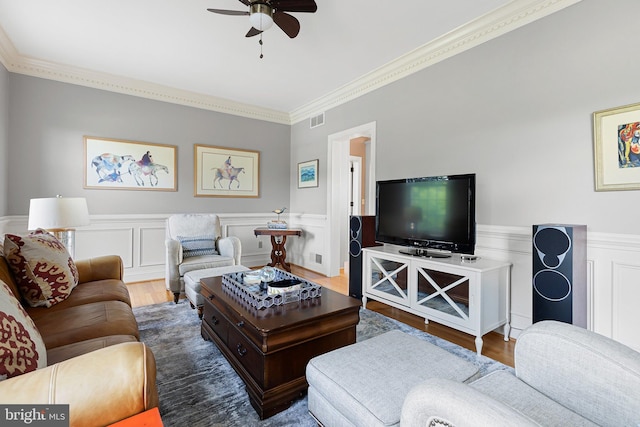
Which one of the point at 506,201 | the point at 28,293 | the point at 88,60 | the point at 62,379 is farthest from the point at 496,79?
the point at 88,60

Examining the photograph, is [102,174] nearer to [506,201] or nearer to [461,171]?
[461,171]

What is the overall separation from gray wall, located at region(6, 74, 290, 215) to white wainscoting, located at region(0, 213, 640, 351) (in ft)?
0.74

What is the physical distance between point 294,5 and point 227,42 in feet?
3.87

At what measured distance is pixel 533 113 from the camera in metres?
2.38

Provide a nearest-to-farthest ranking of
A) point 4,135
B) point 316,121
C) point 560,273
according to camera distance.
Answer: point 560,273 → point 4,135 → point 316,121

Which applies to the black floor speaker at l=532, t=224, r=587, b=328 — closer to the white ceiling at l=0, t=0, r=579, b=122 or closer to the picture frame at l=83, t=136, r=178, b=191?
the white ceiling at l=0, t=0, r=579, b=122

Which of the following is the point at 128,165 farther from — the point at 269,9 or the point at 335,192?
the point at 269,9

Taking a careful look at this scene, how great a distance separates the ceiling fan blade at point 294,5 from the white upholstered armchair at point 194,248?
2410mm

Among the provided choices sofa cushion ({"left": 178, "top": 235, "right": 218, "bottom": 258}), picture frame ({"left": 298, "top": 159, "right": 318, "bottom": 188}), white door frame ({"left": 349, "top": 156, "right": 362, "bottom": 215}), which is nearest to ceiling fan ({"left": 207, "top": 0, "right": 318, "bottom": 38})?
sofa cushion ({"left": 178, "top": 235, "right": 218, "bottom": 258})

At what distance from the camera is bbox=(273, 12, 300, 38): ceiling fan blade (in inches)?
89.9

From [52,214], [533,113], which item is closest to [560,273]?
[533,113]

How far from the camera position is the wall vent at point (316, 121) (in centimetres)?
466

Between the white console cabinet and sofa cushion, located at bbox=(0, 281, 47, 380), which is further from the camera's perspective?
the white console cabinet

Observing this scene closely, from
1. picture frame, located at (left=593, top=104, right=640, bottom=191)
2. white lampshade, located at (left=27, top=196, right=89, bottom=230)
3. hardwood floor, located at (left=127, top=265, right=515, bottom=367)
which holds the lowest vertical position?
hardwood floor, located at (left=127, top=265, right=515, bottom=367)
